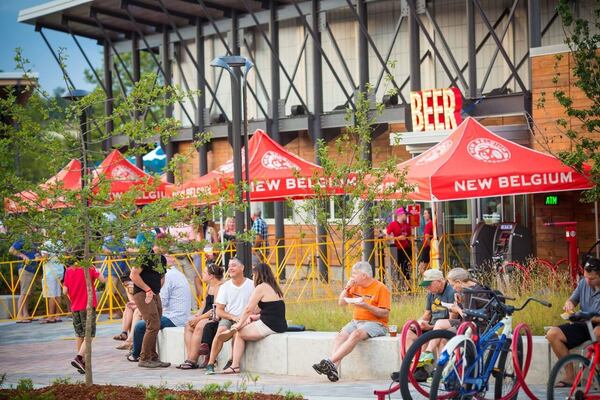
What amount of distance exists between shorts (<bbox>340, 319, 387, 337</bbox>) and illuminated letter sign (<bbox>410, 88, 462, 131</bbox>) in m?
11.2

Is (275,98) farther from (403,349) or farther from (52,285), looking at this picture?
(403,349)

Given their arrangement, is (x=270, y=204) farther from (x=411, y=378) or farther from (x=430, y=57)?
(x=411, y=378)

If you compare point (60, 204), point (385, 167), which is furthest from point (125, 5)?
point (60, 204)

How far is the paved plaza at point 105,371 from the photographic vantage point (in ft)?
39.0

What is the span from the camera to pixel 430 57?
28.0 m

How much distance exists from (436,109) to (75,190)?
13759 millimetres

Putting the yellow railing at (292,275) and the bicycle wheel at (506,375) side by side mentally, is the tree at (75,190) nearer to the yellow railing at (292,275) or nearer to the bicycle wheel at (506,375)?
the bicycle wheel at (506,375)

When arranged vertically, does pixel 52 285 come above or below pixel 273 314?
above

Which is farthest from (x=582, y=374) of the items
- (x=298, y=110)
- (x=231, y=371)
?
(x=298, y=110)

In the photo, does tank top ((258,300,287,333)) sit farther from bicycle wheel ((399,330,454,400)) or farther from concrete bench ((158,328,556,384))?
bicycle wheel ((399,330,454,400))

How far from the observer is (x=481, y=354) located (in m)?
9.84

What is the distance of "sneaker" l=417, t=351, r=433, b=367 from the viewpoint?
10.5m

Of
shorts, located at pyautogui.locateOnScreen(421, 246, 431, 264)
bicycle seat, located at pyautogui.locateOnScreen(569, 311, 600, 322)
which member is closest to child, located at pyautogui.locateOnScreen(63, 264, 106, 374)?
bicycle seat, located at pyautogui.locateOnScreen(569, 311, 600, 322)

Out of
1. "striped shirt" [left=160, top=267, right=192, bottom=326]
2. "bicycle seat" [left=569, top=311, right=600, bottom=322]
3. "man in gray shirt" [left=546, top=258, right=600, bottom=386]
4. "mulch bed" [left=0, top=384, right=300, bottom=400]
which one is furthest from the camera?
"striped shirt" [left=160, top=267, right=192, bottom=326]
